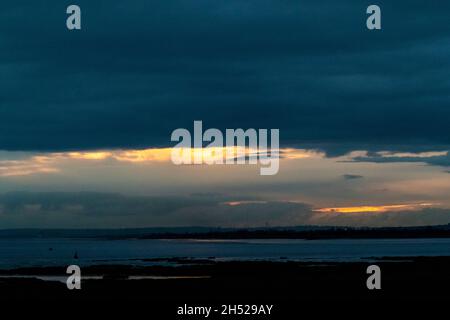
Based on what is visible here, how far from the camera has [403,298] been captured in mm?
49656

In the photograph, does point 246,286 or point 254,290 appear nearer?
point 254,290

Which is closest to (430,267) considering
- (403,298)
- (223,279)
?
(223,279)

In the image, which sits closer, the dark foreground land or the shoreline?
the dark foreground land

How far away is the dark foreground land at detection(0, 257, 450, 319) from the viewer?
4791 cm

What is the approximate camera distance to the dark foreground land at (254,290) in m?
47.9

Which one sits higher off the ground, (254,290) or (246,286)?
(246,286)

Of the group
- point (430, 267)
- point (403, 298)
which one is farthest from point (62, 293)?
point (430, 267)

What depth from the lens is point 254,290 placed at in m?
58.3
